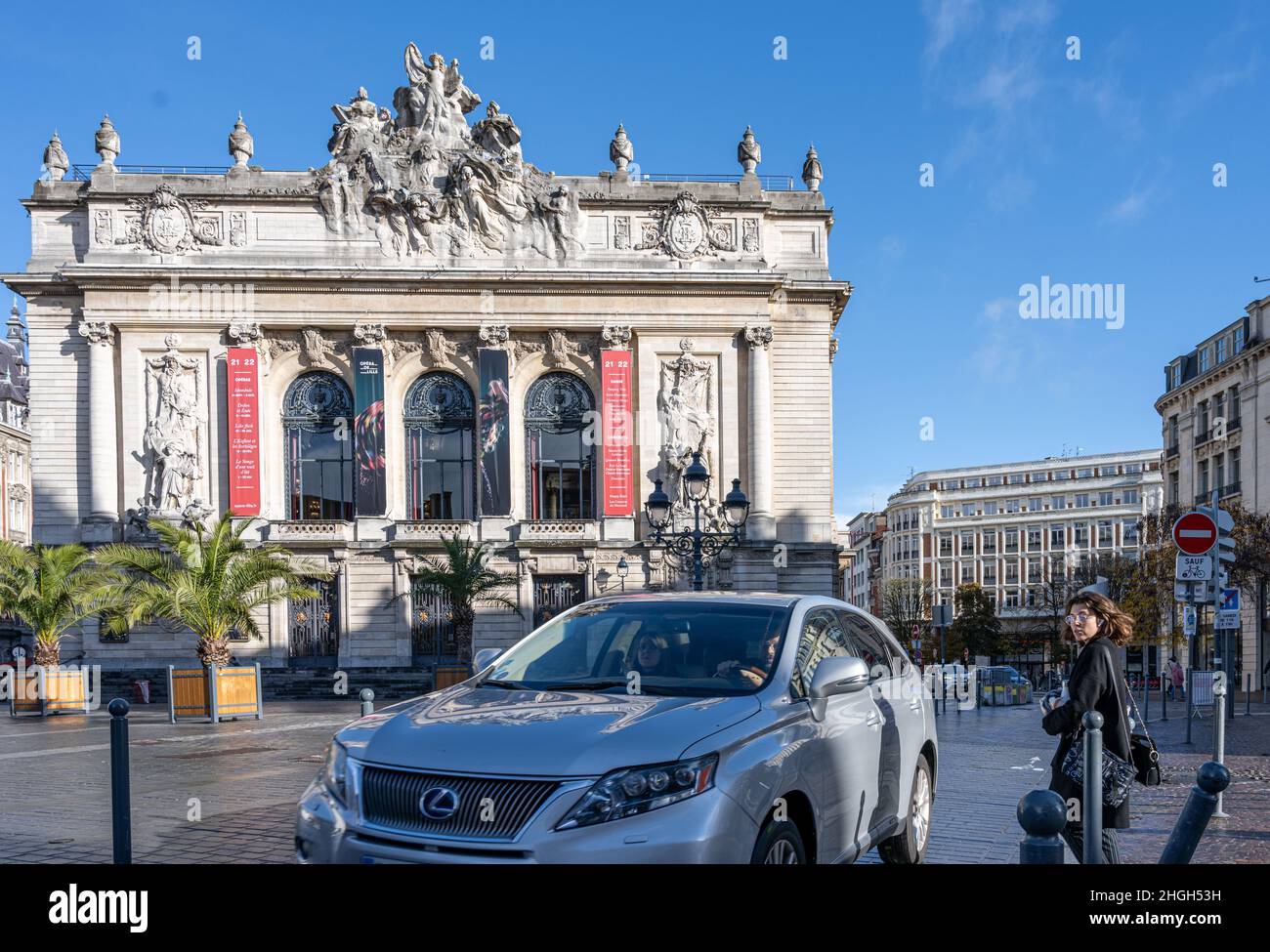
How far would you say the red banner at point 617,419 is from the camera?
37594mm

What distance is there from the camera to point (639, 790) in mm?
4359

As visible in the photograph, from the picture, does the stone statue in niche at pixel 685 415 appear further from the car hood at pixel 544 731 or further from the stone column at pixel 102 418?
the car hood at pixel 544 731

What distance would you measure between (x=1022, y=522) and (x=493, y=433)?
79.8 metres

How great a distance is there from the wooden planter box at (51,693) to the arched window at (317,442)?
13494 mm

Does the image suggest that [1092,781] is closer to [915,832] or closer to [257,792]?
[915,832]

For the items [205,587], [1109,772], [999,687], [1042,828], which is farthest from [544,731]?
[999,687]

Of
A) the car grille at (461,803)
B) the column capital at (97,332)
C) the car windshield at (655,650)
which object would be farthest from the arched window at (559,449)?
the car grille at (461,803)

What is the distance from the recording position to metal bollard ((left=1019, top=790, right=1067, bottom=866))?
4.06 meters

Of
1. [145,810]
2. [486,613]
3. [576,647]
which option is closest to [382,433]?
[486,613]

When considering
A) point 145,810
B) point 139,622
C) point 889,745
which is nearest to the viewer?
point 889,745

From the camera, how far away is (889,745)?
21.2ft

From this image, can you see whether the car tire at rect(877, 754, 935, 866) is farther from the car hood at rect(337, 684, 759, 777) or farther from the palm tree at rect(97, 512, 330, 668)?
the palm tree at rect(97, 512, 330, 668)

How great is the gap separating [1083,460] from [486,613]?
277 ft

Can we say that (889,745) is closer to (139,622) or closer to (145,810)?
(145,810)
